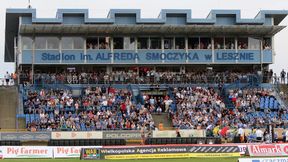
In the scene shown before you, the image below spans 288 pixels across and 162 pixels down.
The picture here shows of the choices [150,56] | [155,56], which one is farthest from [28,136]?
[155,56]

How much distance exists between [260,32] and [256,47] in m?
1.87

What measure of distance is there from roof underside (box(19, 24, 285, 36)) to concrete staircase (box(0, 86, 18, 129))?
580 centimetres

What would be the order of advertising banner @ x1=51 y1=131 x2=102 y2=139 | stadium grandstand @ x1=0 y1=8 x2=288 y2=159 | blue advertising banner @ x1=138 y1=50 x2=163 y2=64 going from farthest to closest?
1. blue advertising banner @ x1=138 y1=50 x2=163 y2=64
2. stadium grandstand @ x1=0 y1=8 x2=288 y2=159
3. advertising banner @ x1=51 y1=131 x2=102 y2=139

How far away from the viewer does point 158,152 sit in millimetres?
33594

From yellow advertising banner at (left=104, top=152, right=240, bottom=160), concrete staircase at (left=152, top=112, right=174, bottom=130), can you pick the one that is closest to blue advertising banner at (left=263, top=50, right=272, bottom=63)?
concrete staircase at (left=152, top=112, right=174, bottom=130)

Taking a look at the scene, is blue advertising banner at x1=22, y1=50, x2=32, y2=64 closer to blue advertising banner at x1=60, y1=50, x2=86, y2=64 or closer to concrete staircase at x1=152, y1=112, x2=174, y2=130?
blue advertising banner at x1=60, y1=50, x2=86, y2=64

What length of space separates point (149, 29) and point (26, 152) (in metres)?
26.4

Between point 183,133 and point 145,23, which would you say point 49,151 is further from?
point 145,23

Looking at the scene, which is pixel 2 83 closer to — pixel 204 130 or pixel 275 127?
pixel 204 130

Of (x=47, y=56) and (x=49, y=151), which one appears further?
(x=47, y=56)

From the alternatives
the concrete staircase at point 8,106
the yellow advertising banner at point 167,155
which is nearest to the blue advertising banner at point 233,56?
the concrete staircase at point 8,106

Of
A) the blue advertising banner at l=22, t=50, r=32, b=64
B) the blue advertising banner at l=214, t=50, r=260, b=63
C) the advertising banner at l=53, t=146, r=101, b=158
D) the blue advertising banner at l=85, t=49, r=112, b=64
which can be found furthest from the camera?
the blue advertising banner at l=214, t=50, r=260, b=63

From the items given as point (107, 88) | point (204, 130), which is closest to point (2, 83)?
point (107, 88)

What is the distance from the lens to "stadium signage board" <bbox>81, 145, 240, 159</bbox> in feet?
108
